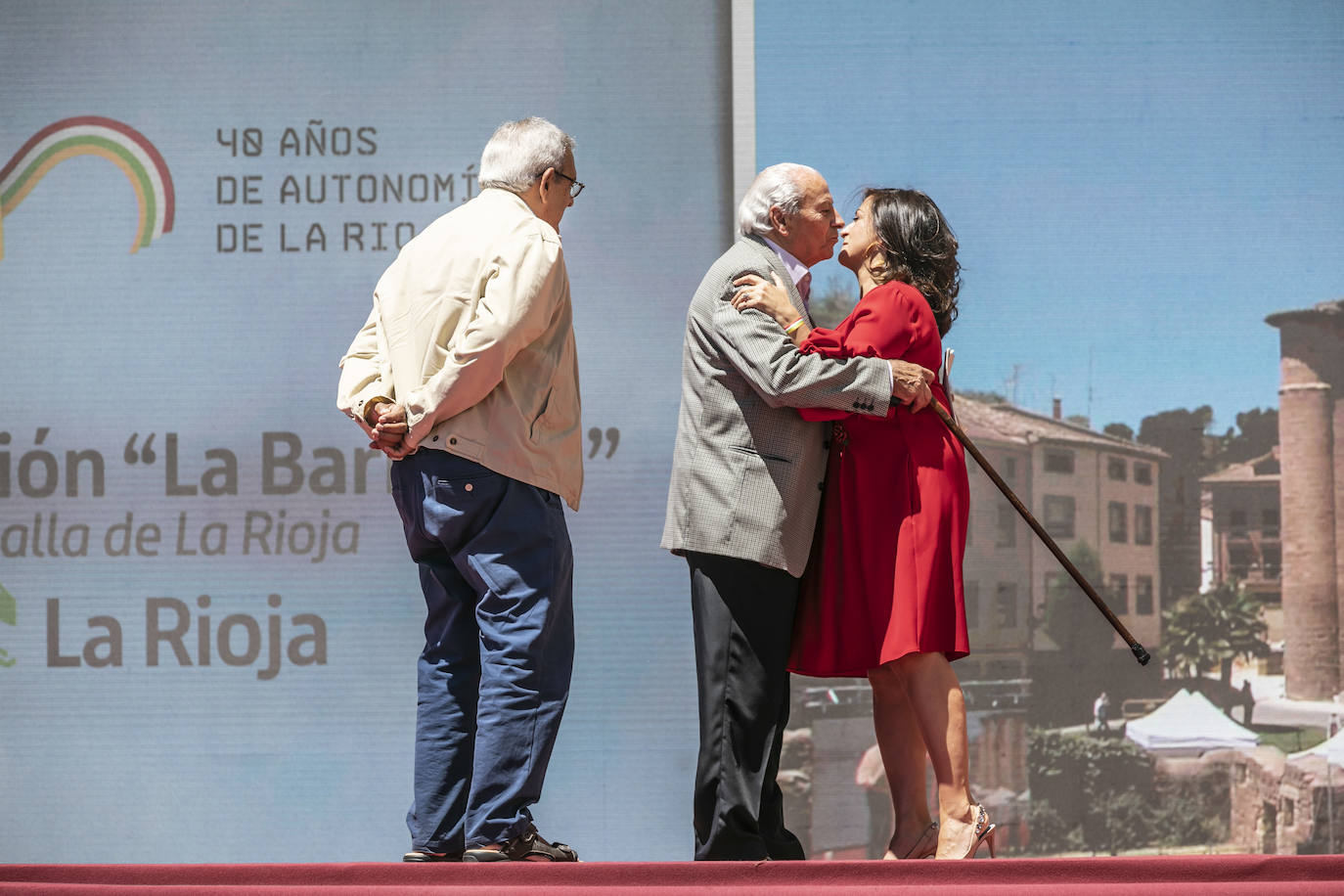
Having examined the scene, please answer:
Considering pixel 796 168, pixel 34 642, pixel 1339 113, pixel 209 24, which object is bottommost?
pixel 34 642

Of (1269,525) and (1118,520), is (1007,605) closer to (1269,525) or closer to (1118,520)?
(1118,520)

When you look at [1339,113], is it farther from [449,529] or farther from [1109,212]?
[449,529]

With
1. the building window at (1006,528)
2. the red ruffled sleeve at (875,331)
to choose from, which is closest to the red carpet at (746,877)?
the red ruffled sleeve at (875,331)

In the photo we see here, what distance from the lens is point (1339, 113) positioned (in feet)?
12.6

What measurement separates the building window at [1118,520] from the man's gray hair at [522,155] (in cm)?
199

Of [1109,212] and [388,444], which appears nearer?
[388,444]

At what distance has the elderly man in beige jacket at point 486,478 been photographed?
2416 mm

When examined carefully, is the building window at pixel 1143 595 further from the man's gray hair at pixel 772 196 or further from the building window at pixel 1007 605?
the man's gray hair at pixel 772 196

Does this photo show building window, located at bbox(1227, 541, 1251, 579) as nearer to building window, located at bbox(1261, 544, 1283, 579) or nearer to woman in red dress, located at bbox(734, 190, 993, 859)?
building window, located at bbox(1261, 544, 1283, 579)

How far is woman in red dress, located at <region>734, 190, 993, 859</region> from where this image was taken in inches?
100

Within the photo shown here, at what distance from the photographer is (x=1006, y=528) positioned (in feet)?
12.5

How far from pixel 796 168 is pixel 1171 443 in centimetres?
166

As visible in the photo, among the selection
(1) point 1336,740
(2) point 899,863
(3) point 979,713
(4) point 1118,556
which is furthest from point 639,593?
(1) point 1336,740

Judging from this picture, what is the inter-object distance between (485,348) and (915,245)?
0.92 meters
